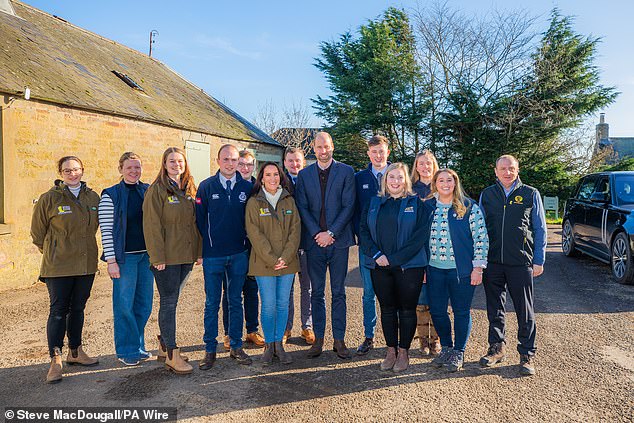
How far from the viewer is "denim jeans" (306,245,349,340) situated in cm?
439

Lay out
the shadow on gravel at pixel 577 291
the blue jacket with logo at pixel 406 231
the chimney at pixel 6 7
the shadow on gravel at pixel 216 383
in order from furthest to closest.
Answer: the chimney at pixel 6 7
the shadow on gravel at pixel 577 291
the blue jacket with logo at pixel 406 231
the shadow on gravel at pixel 216 383

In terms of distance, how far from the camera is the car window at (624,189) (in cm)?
762

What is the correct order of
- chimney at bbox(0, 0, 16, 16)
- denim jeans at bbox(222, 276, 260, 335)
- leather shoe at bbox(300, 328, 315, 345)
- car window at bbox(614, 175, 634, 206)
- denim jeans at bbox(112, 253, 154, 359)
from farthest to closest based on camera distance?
chimney at bbox(0, 0, 16, 16), car window at bbox(614, 175, 634, 206), leather shoe at bbox(300, 328, 315, 345), denim jeans at bbox(222, 276, 260, 335), denim jeans at bbox(112, 253, 154, 359)

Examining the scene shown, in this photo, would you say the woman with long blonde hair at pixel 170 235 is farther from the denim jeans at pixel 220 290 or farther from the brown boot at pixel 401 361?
the brown boot at pixel 401 361

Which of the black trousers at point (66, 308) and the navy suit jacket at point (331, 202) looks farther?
the navy suit jacket at point (331, 202)

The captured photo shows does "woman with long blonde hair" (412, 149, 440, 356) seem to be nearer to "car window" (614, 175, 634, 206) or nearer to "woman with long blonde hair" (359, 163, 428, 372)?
"woman with long blonde hair" (359, 163, 428, 372)

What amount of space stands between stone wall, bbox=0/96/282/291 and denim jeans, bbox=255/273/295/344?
17.5 ft

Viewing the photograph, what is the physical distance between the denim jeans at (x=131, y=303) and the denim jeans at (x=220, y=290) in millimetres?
644

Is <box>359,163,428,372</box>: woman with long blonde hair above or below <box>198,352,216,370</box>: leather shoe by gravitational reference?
above

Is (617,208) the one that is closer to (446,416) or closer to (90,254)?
(446,416)

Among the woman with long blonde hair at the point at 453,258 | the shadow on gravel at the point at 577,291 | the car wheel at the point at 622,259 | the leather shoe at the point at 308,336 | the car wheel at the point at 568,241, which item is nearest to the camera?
the woman with long blonde hair at the point at 453,258

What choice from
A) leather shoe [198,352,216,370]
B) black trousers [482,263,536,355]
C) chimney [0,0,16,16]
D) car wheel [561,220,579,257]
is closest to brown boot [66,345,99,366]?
leather shoe [198,352,216,370]

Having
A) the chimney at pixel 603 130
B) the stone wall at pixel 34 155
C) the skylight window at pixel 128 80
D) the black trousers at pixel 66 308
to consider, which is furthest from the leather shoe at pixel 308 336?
the chimney at pixel 603 130

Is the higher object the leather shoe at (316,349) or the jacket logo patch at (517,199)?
the jacket logo patch at (517,199)
